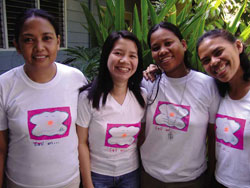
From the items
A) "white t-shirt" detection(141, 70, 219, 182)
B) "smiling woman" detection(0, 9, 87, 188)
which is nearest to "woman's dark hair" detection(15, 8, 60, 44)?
"smiling woman" detection(0, 9, 87, 188)

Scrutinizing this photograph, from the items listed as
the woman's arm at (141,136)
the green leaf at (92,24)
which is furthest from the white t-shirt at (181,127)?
the green leaf at (92,24)

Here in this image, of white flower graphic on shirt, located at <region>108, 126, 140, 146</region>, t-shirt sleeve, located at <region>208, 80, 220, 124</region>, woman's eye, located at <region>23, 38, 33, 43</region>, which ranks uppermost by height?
woman's eye, located at <region>23, 38, 33, 43</region>

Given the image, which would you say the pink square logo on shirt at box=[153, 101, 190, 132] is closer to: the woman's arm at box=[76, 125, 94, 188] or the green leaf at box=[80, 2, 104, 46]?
the woman's arm at box=[76, 125, 94, 188]

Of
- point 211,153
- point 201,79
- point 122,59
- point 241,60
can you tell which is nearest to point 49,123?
point 122,59

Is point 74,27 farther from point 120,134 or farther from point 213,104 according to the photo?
point 213,104

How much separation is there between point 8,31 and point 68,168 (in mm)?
3353

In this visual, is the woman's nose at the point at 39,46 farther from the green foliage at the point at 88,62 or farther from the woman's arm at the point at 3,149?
the green foliage at the point at 88,62

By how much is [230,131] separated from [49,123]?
1146mm

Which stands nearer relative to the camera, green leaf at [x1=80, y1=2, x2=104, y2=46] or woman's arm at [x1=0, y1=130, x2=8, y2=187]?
woman's arm at [x1=0, y1=130, x2=8, y2=187]

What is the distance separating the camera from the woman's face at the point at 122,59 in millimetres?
1516

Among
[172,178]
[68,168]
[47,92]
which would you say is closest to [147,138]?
[172,178]

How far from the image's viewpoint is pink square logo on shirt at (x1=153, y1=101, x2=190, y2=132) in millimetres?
1533

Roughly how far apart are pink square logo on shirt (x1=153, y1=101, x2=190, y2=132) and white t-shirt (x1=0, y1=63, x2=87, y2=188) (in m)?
0.65

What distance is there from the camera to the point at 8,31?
150 inches
